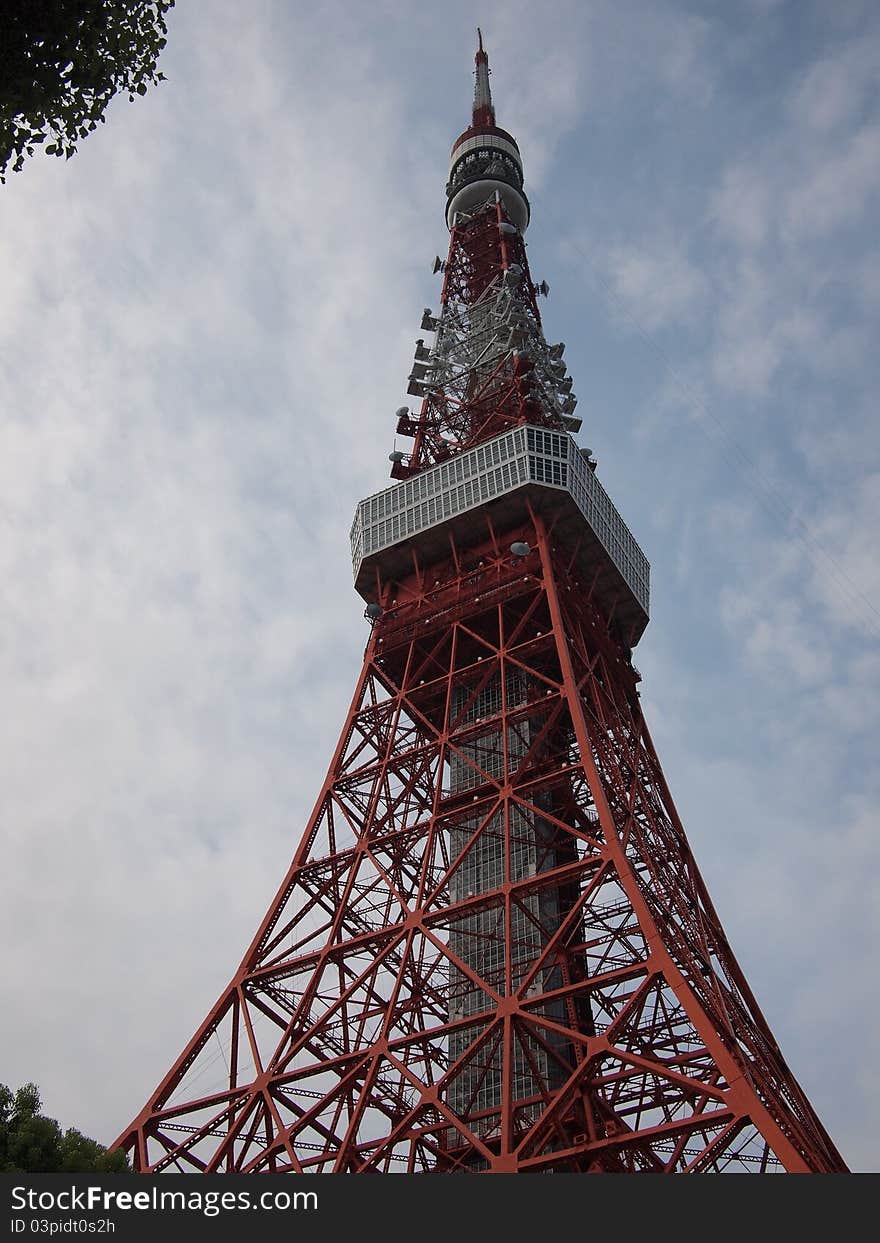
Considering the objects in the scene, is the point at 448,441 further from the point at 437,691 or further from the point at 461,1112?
the point at 461,1112

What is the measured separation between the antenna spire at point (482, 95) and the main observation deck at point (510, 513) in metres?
25.3

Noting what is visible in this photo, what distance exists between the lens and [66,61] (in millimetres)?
11352

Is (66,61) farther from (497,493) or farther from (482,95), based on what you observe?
(482,95)

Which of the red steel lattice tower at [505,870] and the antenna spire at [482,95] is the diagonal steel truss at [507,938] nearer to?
the red steel lattice tower at [505,870]

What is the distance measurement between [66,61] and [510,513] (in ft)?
82.9

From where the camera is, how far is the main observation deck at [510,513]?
35.5m

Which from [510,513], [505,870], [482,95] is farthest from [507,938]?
[482,95]

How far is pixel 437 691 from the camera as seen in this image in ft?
112

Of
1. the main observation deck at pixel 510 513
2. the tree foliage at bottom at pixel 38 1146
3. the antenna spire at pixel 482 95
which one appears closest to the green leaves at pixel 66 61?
the tree foliage at bottom at pixel 38 1146

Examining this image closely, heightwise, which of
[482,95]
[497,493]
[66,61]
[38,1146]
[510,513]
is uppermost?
[482,95]

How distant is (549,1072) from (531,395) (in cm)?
2360

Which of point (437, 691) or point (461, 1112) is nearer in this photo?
point (461, 1112)

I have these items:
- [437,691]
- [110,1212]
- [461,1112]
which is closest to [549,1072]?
[461,1112]

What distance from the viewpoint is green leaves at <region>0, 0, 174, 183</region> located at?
10.8 m
